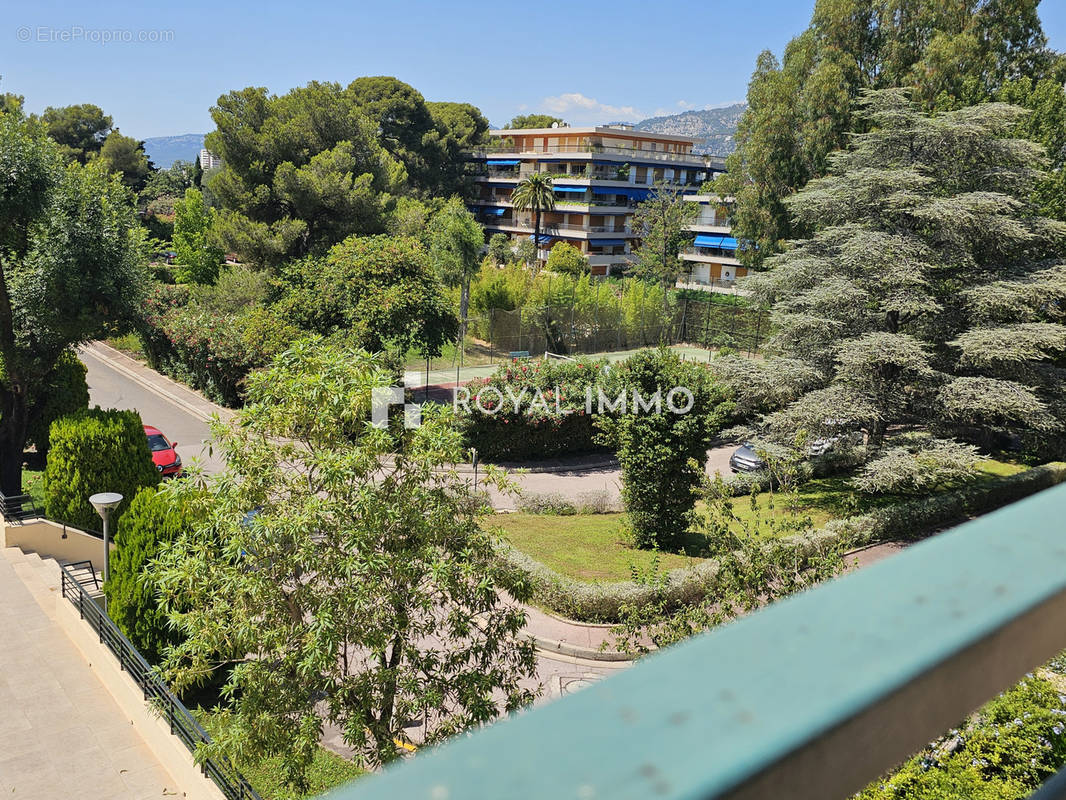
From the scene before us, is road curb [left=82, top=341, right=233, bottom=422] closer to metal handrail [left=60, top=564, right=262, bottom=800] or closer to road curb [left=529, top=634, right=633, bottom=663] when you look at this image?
metal handrail [left=60, top=564, right=262, bottom=800]

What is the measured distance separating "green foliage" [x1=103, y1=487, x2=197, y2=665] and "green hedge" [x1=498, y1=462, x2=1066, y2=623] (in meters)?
4.79

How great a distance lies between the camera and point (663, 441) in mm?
16031

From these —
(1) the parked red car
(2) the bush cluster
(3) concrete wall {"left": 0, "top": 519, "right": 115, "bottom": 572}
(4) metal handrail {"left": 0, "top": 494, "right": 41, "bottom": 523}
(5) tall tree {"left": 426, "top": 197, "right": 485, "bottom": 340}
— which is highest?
(5) tall tree {"left": 426, "top": 197, "right": 485, "bottom": 340}

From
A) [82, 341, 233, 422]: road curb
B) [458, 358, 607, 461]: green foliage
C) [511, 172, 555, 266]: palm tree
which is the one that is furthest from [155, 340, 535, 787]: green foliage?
[511, 172, 555, 266]: palm tree

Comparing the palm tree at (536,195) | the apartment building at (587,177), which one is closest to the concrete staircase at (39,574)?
the palm tree at (536,195)

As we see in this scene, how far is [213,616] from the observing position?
7391 millimetres

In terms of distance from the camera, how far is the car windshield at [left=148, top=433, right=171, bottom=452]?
62.6 feet

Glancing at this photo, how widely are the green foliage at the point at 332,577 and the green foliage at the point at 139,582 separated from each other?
3384mm

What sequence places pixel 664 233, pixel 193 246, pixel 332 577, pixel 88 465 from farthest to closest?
pixel 664 233
pixel 193 246
pixel 88 465
pixel 332 577

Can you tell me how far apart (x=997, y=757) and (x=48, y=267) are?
58.3 feet

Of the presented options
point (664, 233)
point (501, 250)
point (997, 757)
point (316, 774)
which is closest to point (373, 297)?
point (316, 774)

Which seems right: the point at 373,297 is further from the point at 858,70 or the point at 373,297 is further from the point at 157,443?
the point at 858,70

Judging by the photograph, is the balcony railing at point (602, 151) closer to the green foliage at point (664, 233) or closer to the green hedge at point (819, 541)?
the green foliage at point (664, 233)

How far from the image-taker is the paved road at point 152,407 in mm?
22472
